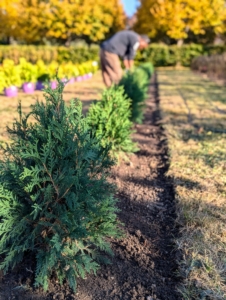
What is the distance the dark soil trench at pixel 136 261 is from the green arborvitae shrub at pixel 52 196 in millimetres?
145

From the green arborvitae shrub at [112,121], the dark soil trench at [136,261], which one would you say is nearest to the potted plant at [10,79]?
the green arborvitae shrub at [112,121]

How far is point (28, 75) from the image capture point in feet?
34.2

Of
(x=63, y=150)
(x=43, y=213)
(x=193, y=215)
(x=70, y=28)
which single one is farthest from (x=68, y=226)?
(x=70, y=28)

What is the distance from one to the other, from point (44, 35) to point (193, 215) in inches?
1602

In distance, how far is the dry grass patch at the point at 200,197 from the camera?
7.27 feet

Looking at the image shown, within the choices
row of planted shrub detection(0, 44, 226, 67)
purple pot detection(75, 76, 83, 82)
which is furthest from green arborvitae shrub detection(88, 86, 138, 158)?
row of planted shrub detection(0, 44, 226, 67)

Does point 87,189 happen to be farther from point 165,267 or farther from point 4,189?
point 165,267

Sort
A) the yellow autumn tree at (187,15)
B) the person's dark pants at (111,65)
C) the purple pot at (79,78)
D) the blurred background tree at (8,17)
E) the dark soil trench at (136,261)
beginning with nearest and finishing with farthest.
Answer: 1. the dark soil trench at (136,261)
2. the person's dark pants at (111,65)
3. the purple pot at (79,78)
4. the blurred background tree at (8,17)
5. the yellow autumn tree at (187,15)

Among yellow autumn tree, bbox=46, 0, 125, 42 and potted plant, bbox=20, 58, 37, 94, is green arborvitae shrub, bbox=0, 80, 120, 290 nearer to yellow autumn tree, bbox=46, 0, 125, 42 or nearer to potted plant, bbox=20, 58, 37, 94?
potted plant, bbox=20, 58, 37, 94

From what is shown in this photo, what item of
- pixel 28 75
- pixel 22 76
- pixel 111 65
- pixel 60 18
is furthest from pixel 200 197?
pixel 60 18

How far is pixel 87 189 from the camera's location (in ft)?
6.77

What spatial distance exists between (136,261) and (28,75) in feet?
29.8

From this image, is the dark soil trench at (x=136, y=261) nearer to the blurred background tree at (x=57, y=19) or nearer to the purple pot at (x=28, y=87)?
the purple pot at (x=28, y=87)

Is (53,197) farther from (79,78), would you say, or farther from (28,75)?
(79,78)
